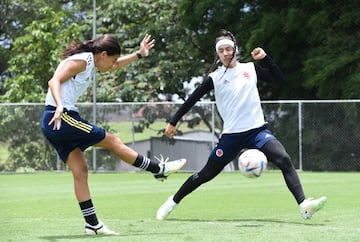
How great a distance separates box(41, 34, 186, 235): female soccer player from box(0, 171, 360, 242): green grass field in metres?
0.49

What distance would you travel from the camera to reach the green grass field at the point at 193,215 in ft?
23.8

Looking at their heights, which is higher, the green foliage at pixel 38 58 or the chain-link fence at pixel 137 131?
the green foliage at pixel 38 58

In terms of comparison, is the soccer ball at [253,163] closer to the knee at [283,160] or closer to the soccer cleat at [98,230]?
the knee at [283,160]

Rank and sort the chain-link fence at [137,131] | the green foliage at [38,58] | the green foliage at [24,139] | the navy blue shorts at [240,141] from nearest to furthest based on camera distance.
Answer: the navy blue shorts at [240,141] < the chain-link fence at [137,131] < the green foliage at [24,139] < the green foliage at [38,58]

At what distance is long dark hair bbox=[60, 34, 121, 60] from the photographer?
764 cm

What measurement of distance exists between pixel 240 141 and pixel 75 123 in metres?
2.02

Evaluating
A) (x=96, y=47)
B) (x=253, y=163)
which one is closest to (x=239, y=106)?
(x=253, y=163)

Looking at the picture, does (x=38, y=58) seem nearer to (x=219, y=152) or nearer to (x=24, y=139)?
(x=24, y=139)

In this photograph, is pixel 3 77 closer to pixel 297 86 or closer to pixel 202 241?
pixel 297 86

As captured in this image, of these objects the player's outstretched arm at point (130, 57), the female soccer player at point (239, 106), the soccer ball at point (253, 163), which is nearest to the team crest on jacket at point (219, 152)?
the female soccer player at point (239, 106)

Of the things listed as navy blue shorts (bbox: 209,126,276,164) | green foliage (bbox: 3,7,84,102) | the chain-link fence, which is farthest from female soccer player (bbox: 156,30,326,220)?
green foliage (bbox: 3,7,84,102)

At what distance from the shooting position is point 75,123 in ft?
24.4

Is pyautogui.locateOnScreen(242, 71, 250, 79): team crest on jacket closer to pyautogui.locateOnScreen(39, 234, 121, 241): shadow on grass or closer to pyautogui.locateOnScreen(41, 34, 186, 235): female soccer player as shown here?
pyautogui.locateOnScreen(41, 34, 186, 235): female soccer player

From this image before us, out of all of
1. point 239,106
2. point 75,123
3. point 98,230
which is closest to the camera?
point 75,123
